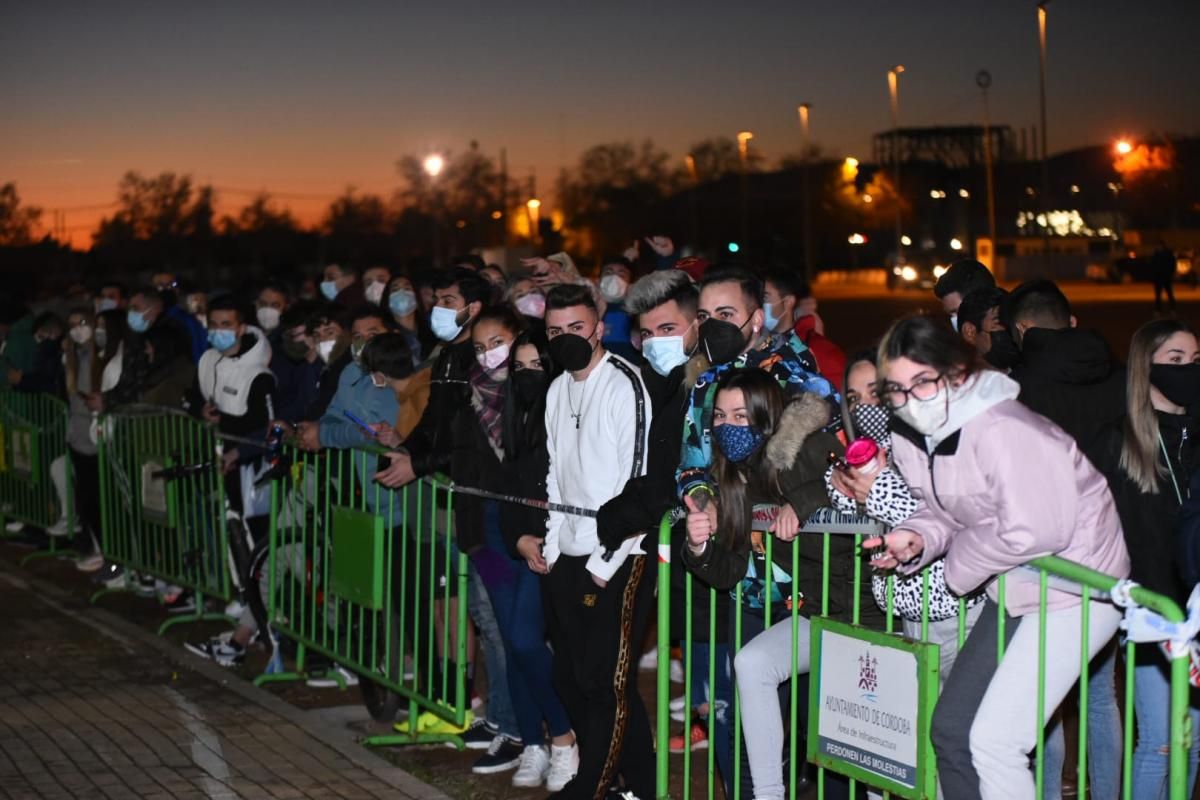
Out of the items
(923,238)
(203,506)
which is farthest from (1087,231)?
(203,506)

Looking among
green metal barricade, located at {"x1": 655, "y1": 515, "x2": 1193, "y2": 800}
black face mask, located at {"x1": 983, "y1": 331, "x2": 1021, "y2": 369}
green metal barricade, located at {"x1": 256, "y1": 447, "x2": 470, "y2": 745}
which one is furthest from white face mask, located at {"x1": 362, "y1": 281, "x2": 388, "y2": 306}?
green metal barricade, located at {"x1": 655, "y1": 515, "x2": 1193, "y2": 800}

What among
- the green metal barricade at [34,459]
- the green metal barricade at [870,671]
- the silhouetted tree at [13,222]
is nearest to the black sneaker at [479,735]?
the green metal barricade at [870,671]

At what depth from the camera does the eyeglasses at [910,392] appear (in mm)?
4270

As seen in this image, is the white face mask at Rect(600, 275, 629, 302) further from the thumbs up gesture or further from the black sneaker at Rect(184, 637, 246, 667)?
the thumbs up gesture

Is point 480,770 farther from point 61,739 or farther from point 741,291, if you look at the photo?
point 741,291

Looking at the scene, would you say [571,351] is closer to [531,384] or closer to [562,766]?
[531,384]

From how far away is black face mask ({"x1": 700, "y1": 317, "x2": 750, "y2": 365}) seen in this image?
217 inches

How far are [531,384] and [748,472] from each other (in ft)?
5.20

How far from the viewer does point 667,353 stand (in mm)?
5969

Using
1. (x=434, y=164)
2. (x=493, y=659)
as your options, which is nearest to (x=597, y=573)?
(x=493, y=659)

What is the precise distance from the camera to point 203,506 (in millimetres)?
9750

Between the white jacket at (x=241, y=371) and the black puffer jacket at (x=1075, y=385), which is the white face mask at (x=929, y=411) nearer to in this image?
the black puffer jacket at (x=1075, y=385)

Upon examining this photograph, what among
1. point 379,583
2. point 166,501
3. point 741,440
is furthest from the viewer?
point 166,501

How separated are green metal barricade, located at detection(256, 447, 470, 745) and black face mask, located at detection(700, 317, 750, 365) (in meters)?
1.85
